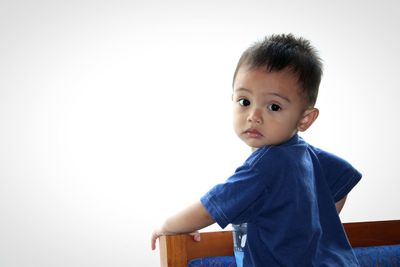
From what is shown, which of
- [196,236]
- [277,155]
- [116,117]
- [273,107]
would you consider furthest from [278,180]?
Answer: [116,117]

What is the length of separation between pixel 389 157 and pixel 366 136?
140 mm

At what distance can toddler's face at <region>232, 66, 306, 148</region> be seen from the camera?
0.88 meters

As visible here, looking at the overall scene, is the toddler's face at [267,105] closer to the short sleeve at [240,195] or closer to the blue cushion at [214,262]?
the short sleeve at [240,195]

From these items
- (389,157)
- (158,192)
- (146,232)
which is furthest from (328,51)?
(146,232)

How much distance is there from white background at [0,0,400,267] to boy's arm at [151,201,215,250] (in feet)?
2.17

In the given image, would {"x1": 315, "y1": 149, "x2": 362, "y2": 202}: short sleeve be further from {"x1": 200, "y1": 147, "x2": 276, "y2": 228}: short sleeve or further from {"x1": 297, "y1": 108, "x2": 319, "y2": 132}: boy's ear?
{"x1": 200, "y1": 147, "x2": 276, "y2": 228}: short sleeve

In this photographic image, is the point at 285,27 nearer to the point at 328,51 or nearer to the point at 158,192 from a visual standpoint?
the point at 328,51

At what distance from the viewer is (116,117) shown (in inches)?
62.4

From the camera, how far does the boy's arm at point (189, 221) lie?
85 centimetres

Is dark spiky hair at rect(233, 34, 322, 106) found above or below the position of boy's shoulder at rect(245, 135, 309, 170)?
above

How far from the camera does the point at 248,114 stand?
90 cm

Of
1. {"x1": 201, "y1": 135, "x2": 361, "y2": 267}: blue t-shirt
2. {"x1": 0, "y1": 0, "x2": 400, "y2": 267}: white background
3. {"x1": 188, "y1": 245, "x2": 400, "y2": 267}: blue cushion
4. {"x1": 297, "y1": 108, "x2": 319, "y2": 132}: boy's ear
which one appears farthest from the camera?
{"x1": 0, "y1": 0, "x2": 400, "y2": 267}: white background

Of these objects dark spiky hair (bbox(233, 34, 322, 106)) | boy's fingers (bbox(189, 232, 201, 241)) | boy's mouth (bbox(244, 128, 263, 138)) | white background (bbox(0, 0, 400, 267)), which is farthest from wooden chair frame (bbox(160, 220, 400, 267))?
white background (bbox(0, 0, 400, 267))

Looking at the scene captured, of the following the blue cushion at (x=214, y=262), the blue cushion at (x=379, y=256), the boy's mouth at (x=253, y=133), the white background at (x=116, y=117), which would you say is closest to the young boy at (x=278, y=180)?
the boy's mouth at (x=253, y=133)
